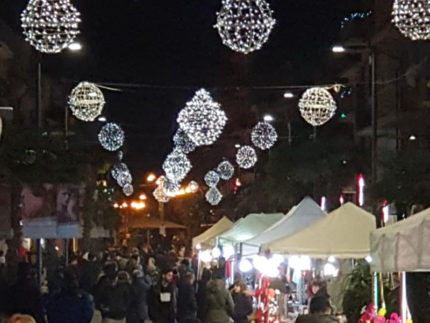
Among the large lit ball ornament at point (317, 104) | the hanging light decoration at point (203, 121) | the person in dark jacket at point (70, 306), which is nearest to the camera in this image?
the person in dark jacket at point (70, 306)

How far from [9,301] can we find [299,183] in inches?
1003

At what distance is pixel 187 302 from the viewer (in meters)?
19.7

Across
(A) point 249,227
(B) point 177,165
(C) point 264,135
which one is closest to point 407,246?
(A) point 249,227

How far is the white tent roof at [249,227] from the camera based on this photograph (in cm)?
2522

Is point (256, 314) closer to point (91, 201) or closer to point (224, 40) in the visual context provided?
point (224, 40)

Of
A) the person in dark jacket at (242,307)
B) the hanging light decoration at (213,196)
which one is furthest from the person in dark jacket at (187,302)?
the hanging light decoration at (213,196)

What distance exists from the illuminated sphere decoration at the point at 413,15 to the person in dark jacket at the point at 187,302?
8934mm

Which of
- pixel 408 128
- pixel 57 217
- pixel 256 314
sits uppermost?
pixel 408 128

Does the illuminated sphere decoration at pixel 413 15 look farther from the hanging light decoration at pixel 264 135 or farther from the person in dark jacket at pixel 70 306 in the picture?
the hanging light decoration at pixel 264 135

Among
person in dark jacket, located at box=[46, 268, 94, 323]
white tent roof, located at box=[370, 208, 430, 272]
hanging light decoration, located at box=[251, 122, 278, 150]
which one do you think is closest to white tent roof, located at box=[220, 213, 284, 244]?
hanging light decoration, located at box=[251, 122, 278, 150]

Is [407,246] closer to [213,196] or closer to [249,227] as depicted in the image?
[249,227]

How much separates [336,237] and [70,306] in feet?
13.7

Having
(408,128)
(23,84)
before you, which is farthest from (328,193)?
(23,84)

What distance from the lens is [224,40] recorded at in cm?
1228
